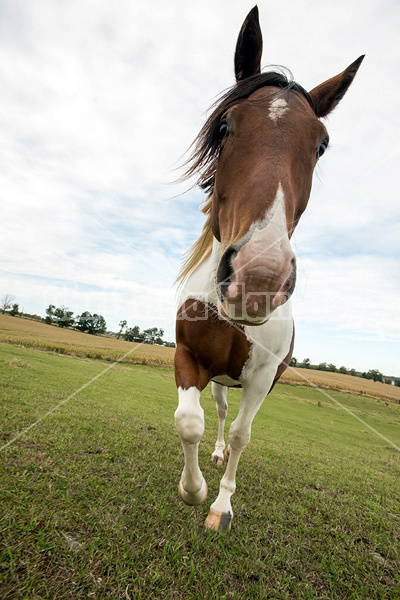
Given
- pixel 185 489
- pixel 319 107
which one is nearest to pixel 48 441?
Result: pixel 185 489

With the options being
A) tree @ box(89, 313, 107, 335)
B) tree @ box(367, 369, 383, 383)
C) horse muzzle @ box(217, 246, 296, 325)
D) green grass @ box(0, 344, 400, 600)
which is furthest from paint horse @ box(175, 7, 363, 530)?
tree @ box(367, 369, 383, 383)

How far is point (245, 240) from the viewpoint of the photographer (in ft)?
4.22

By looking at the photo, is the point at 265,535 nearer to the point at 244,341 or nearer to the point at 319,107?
the point at 244,341

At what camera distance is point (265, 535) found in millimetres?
2258

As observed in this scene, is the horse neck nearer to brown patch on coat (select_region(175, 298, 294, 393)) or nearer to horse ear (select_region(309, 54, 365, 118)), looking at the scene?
brown patch on coat (select_region(175, 298, 294, 393))

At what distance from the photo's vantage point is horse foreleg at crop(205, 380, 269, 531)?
2324 mm

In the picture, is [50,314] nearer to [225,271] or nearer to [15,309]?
[15,309]

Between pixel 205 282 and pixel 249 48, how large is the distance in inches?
68.2

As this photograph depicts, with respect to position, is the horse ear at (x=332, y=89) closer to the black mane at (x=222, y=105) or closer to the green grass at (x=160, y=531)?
the black mane at (x=222, y=105)

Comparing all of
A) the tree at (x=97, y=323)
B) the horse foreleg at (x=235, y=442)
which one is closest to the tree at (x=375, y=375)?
the tree at (x=97, y=323)

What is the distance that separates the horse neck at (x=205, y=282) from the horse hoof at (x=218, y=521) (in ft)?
5.49

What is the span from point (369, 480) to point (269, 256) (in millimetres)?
5373

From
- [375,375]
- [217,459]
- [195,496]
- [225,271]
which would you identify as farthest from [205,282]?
[375,375]

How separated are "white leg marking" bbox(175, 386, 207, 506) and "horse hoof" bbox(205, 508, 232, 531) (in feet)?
1.00
